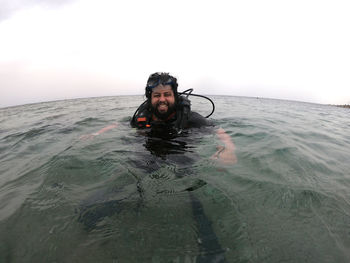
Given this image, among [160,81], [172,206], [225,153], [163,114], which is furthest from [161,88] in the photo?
[172,206]

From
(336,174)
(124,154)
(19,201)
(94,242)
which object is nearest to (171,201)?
(94,242)

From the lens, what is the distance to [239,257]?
1.51 m

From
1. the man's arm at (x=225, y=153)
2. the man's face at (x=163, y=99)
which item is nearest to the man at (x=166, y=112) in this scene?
the man's face at (x=163, y=99)

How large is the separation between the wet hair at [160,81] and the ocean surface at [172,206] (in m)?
1.49

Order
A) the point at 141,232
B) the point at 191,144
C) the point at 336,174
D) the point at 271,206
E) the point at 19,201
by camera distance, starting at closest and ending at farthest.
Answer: the point at 141,232, the point at 271,206, the point at 19,201, the point at 336,174, the point at 191,144

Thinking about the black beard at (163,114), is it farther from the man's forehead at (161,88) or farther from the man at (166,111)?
the man's forehead at (161,88)

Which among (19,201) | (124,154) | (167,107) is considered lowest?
(19,201)

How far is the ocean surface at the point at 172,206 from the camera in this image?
158 cm

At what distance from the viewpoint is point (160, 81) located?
4398 mm

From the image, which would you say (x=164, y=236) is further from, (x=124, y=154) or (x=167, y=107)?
(x=167, y=107)

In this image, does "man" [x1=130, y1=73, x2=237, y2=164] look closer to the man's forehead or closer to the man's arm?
the man's forehead

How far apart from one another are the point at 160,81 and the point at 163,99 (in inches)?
18.9

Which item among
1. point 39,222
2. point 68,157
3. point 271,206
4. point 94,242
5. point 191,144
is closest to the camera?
point 94,242

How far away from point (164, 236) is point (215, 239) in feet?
1.59
